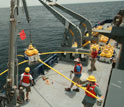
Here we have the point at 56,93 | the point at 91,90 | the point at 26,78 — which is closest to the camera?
the point at 91,90

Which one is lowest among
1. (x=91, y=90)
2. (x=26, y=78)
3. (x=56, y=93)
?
(x=56, y=93)

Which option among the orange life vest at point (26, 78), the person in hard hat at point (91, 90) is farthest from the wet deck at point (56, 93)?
the person in hard hat at point (91, 90)

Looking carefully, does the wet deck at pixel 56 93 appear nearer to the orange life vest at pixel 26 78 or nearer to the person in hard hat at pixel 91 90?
the orange life vest at pixel 26 78

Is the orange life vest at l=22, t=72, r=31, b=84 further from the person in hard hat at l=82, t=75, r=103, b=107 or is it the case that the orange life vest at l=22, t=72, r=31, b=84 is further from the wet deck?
the person in hard hat at l=82, t=75, r=103, b=107

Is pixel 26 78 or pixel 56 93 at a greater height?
pixel 26 78

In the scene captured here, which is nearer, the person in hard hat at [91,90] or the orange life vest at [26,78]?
the person in hard hat at [91,90]

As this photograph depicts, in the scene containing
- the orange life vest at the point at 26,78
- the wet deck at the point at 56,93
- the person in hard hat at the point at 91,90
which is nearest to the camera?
the person in hard hat at the point at 91,90

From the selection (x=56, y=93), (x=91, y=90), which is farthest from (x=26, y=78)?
(x=91, y=90)

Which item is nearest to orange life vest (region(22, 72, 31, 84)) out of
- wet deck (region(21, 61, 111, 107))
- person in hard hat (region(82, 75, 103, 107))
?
wet deck (region(21, 61, 111, 107))

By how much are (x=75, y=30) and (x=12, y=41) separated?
6858 mm

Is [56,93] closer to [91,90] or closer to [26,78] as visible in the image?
[26,78]

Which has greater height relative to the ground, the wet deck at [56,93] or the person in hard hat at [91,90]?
the person in hard hat at [91,90]

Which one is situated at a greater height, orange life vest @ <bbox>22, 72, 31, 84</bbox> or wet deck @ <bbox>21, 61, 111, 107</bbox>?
orange life vest @ <bbox>22, 72, 31, 84</bbox>

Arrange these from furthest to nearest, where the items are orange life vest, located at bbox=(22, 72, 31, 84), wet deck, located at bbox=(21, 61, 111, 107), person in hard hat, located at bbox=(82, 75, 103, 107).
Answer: wet deck, located at bbox=(21, 61, 111, 107) < orange life vest, located at bbox=(22, 72, 31, 84) < person in hard hat, located at bbox=(82, 75, 103, 107)
